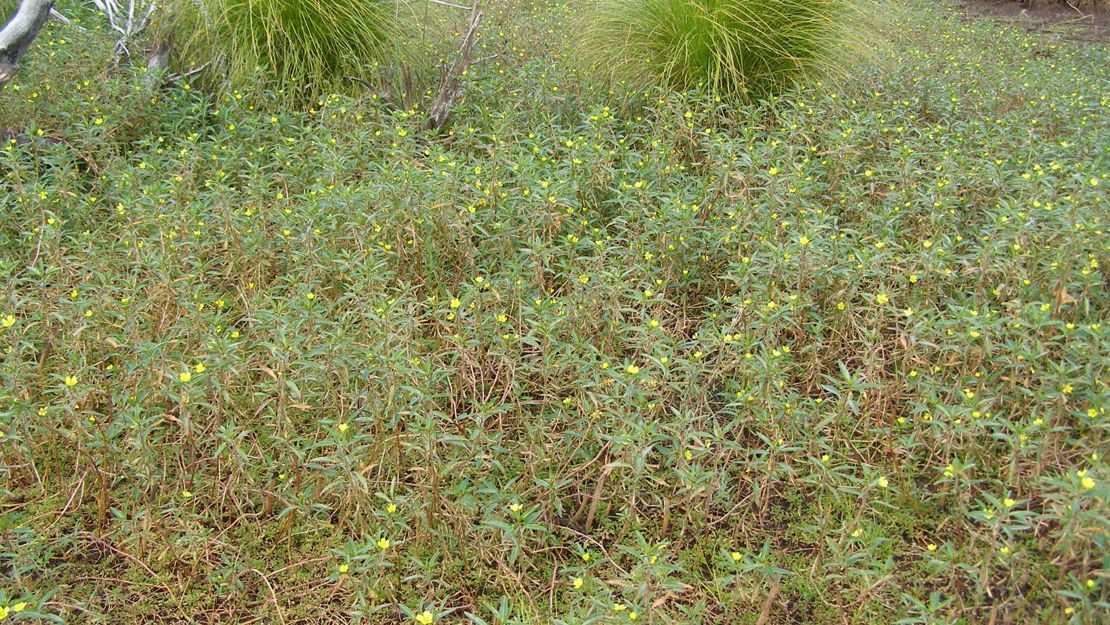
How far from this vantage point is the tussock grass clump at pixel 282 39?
15.6 ft

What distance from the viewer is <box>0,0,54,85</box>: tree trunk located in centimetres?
384

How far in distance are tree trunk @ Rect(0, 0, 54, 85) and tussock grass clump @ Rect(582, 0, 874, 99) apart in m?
2.80

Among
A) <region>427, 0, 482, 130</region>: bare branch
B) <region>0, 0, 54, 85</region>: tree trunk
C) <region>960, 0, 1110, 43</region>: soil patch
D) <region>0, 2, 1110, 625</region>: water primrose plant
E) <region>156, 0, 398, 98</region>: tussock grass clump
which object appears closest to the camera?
<region>0, 2, 1110, 625</region>: water primrose plant

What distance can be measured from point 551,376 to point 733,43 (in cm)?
272

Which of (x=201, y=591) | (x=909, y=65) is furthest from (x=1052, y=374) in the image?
(x=909, y=65)

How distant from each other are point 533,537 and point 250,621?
2.57 feet

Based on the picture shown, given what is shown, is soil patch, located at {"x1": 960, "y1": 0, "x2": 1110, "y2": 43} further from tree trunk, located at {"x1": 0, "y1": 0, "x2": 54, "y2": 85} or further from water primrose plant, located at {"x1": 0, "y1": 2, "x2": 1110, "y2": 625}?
tree trunk, located at {"x1": 0, "y1": 0, "x2": 54, "y2": 85}

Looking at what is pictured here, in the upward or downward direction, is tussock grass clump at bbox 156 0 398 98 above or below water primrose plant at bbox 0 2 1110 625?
above

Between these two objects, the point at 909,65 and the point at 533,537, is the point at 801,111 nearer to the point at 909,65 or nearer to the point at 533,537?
the point at 909,65

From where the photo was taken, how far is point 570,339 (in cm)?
312

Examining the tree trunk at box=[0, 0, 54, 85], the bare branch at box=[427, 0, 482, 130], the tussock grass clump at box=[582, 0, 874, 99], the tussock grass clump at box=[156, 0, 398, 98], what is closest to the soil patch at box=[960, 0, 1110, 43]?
the tussock grass clump at box=[582, 0, 874, 99]

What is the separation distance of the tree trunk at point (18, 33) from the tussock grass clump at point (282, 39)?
94 centimetres

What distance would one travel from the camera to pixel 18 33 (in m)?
3.87

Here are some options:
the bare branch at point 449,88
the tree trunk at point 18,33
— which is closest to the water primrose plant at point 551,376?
the tree trunk at point 18,33
